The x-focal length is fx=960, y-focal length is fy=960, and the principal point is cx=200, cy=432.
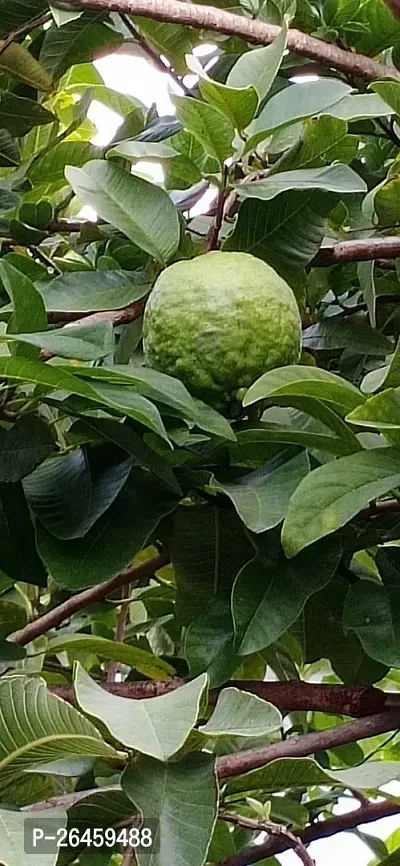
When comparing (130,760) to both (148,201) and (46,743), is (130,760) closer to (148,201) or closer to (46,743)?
(46,743)

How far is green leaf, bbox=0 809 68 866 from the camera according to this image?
1.26 ft

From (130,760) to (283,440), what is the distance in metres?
0.18

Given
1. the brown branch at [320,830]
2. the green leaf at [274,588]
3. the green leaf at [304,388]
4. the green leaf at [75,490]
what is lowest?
the brown branch at [320,830]

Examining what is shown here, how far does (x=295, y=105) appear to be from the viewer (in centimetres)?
58

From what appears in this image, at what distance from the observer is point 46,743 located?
0.44 meters

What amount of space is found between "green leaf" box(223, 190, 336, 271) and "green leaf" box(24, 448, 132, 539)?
0.17 metres

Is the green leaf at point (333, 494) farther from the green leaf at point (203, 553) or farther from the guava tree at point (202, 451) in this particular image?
the green leaf at point (203, 553)

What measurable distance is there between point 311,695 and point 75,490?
0.20 metres

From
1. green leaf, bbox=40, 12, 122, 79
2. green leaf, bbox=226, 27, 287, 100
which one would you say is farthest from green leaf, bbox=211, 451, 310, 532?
green leaf, bbox=40, 12, 122, 79

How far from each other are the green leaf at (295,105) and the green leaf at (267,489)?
0.66 feet

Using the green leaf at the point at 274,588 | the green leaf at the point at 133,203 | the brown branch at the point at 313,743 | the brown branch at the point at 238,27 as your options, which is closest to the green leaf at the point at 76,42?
the brown branch at the point at 238,27

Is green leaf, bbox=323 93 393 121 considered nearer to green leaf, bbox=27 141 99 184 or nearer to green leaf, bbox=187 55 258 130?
green leaf, bbox=187 55 258 130

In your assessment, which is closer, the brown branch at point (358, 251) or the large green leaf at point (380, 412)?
the large green leaf at point (380, 412)

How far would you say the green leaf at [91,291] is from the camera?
1.99ft
